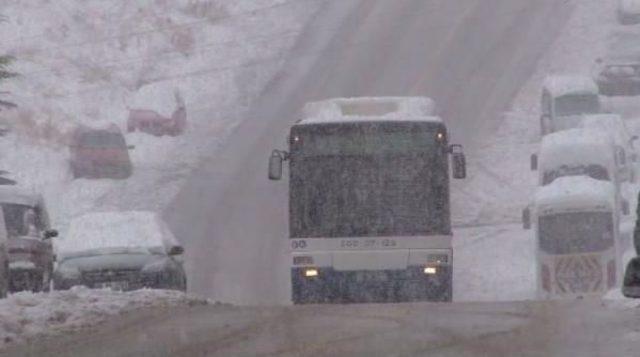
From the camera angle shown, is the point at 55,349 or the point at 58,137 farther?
the point at 58,137

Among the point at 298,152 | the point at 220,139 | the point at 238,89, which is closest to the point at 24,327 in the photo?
the point at 298,152

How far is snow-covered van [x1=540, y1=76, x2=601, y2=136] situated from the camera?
154 ft

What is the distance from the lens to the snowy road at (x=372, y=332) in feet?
42.8

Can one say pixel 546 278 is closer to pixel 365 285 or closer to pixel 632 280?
pixel 365 285

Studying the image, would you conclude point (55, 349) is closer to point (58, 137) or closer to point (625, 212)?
point (625, 212)

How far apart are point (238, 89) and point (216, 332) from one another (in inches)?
1629

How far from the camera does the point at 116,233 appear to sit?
84.5 feet

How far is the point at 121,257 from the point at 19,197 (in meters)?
3.67

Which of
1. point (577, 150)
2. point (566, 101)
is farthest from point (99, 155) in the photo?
point (577, 150)

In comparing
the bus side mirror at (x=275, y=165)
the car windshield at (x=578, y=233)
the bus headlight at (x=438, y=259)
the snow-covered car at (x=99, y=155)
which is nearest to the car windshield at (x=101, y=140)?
the snow-covered car at (x=99, y=155)

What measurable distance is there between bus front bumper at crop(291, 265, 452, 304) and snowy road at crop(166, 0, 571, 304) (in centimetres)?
1295

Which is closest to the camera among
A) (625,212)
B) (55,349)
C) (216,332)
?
(55,349)

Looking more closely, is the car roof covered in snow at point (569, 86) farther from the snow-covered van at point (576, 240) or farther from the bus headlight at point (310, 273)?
the bus headlight at point (310, 273)

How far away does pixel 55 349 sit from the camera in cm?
1405
